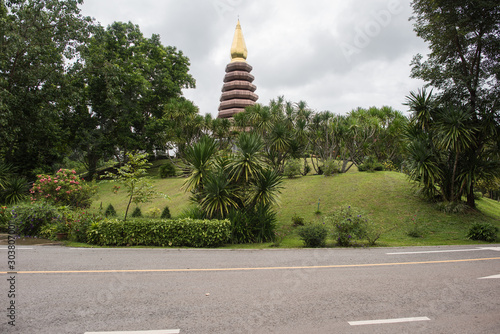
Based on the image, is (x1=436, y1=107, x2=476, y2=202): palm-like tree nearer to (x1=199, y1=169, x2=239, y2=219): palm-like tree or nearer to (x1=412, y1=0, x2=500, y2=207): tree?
(x1=412, y1=0, x2=500, y2=207): tree

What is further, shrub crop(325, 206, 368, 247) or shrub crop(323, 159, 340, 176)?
shrub crop(323, 159, 340, 176)

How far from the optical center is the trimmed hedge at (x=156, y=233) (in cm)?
1129

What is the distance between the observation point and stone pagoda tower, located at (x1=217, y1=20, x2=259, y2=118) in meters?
59.5

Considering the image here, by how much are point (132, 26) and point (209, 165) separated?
3524 cm

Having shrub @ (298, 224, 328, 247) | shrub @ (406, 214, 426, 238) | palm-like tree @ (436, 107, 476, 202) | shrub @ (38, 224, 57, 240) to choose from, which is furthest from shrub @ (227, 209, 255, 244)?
palm-like tree @ (436, 107, 476, 202)

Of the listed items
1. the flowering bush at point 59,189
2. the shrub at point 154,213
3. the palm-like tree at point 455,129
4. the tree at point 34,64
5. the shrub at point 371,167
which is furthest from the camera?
the shrub at point 371,167

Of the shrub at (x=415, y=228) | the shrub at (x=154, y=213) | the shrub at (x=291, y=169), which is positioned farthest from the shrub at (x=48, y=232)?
the shrub at (x=291, y=169)

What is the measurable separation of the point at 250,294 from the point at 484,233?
43.6ft

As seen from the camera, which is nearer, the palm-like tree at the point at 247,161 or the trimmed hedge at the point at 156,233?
the trimmed hedge at the point at 156,233

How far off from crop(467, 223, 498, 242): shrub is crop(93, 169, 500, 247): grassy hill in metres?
0.56

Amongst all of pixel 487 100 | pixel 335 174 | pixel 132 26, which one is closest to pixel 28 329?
pixel 487 100

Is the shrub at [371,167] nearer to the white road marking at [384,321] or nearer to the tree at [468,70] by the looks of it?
the tree at [468,70]

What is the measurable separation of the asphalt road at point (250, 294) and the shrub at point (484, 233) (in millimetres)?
5479

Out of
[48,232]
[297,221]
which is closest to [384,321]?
[297,221]
